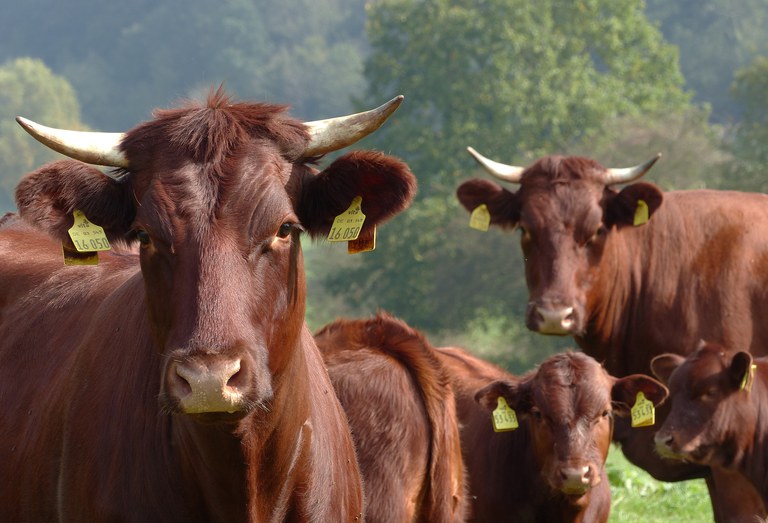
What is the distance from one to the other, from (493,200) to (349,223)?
4877 millimetres

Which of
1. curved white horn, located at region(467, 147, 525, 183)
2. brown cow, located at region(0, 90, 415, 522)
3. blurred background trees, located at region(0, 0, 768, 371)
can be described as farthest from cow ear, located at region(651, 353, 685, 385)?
blurred background trees, located at region(0, 0, 768, 371)

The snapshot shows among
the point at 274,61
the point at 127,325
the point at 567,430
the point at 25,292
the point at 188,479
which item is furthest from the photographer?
the point at 274,61

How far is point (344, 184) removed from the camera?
4305 millimetres

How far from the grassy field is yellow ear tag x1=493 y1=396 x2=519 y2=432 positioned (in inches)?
91.0

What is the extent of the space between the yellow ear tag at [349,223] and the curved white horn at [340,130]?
228 mm

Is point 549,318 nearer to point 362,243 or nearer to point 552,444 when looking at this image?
point 552,444

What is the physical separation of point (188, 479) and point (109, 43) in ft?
318

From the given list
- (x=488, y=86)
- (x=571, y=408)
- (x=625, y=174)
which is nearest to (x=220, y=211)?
(x=571, y=408)

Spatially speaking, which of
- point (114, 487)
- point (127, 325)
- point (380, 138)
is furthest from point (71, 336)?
point (380, 138)

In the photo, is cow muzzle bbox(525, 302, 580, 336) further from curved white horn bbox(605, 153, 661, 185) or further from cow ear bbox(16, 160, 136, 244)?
cow ear bbox(16, 160, 136, 244)

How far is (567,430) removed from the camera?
7129 mm

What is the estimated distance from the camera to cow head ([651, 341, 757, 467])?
7844mm

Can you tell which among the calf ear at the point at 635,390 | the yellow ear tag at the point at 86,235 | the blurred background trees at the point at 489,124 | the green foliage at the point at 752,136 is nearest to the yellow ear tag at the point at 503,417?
the calf ear at the point at 635,390

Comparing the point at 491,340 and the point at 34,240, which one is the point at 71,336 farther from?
the point at 491,340
